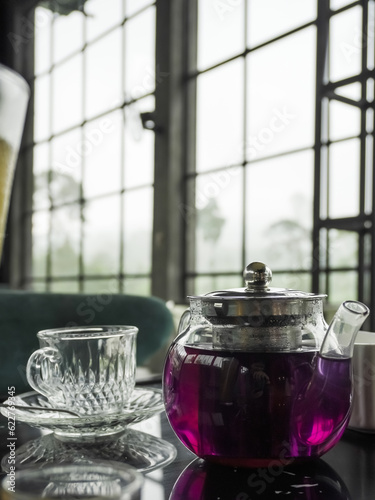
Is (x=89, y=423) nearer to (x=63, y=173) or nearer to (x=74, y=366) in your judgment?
(x=74, y=366)

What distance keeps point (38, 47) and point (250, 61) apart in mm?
2546

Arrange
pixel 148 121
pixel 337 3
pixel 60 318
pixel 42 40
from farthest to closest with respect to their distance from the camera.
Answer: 1. pixel 42 40
2. pixel 148 121
3. pixel 337 3
4. pixel 60 318

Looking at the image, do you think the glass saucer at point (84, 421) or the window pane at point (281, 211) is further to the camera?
the window pane at point (281, 211)

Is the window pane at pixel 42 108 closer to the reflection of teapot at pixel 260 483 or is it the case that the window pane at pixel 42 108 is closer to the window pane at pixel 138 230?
the window pane at pixel 138 230

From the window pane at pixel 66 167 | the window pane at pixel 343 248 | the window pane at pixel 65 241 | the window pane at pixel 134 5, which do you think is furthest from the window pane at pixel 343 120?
the window pane at pixel 65 241

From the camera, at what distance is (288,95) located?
88.4 inches

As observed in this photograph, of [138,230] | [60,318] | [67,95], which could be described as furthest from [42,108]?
[60,318]

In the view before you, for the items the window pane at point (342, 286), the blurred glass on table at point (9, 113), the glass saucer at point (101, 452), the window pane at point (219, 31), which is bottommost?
the glass saucer at point (101, 452)

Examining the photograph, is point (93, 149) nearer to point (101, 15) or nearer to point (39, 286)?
point (101, 15)

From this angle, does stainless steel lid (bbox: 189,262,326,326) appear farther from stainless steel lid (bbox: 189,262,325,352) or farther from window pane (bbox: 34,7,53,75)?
window pane (bbox: 34,7,53,75)

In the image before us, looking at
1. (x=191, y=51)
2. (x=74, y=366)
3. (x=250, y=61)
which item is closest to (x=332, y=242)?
(x=250, y=61)

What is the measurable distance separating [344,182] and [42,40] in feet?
10.6

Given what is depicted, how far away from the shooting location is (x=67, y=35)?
3986mm

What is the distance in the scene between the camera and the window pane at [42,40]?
4.24 metres
